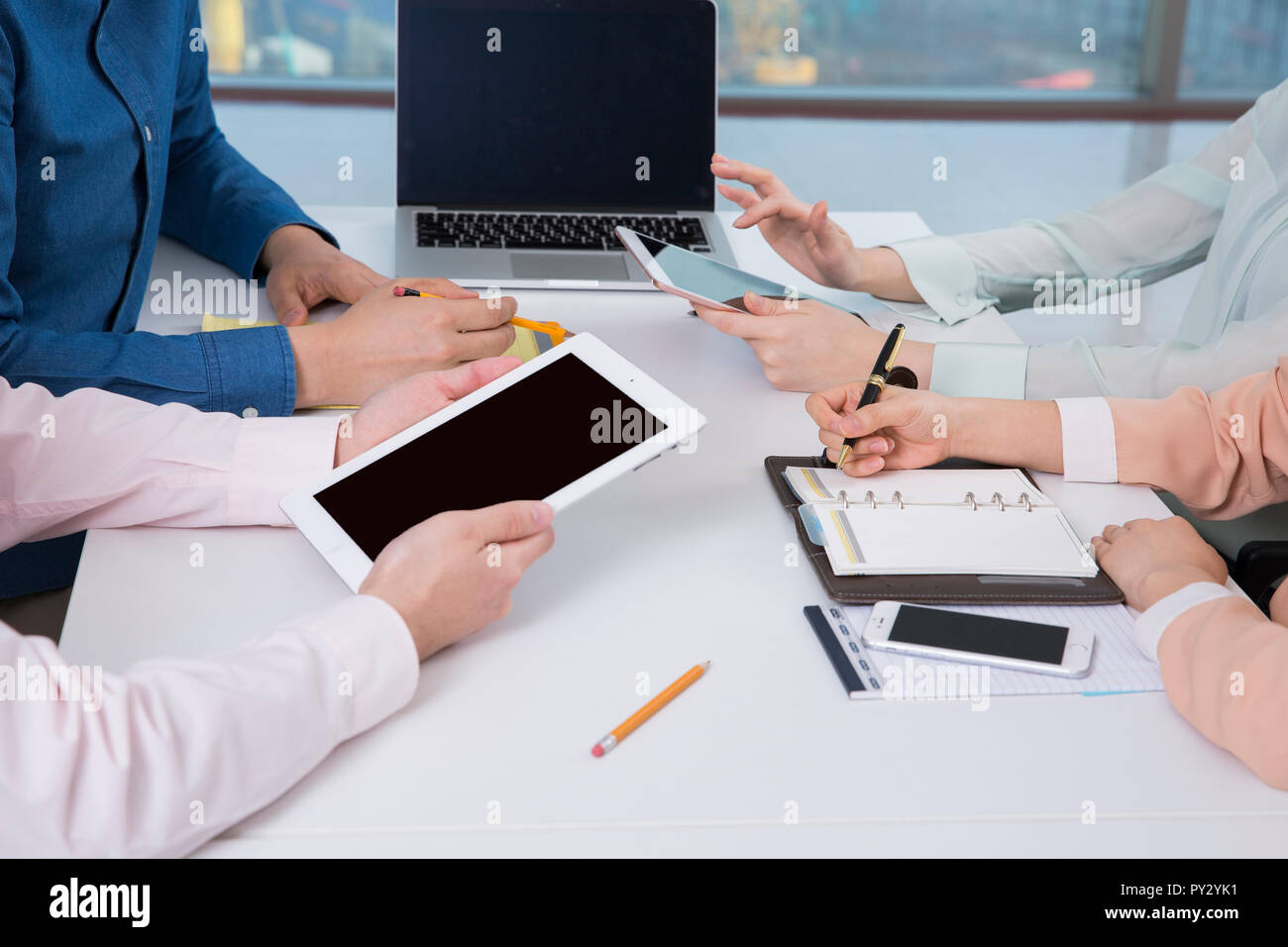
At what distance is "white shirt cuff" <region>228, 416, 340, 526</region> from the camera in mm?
1023

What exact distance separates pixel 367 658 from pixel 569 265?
914 mm

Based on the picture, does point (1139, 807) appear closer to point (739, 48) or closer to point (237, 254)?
point (237, 254)

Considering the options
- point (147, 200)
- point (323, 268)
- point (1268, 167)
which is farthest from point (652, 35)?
point (1268, 167)

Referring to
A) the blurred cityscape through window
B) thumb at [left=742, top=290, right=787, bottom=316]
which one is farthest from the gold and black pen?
the blurred cityscape through window

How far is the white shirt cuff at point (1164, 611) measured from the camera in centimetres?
89

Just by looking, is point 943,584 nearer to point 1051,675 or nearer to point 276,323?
point 1051,675

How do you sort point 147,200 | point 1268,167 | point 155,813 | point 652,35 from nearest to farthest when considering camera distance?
point 155,813 → point 147,200 → point 1268,167 → point 652,35

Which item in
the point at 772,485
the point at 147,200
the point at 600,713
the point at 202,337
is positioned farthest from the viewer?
the point at 147,200

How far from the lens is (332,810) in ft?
2.44

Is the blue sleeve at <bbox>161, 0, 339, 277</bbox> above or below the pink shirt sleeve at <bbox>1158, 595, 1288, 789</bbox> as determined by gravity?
above

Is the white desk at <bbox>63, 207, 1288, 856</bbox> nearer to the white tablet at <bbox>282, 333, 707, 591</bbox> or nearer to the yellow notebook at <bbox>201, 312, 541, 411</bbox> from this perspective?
the white tablet at <bbox>282, 333, 707, 591</bbox>

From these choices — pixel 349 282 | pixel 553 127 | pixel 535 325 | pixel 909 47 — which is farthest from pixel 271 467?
pixel 909 47

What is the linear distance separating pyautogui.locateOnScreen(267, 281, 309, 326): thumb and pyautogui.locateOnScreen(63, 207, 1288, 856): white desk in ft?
1.56

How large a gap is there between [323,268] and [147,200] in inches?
8.5
